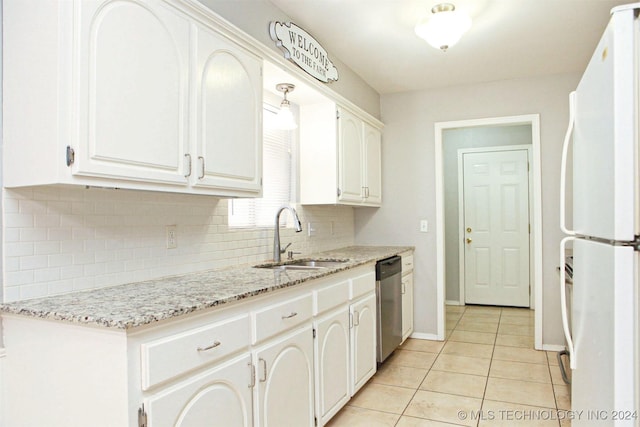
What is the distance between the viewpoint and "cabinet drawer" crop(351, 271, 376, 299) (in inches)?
109

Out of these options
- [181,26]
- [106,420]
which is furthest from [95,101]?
[106,420]

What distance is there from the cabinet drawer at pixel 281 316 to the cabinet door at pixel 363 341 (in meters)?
0.63

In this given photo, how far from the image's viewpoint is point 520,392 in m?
2.94

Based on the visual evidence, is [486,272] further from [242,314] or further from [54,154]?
[54,154]

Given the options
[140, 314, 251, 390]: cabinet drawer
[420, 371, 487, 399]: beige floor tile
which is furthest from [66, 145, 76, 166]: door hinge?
[420, 371, 487, 399]: beige floor tile

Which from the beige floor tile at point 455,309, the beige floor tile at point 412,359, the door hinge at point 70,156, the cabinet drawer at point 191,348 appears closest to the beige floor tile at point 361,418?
the beige floor tile at point 412,359

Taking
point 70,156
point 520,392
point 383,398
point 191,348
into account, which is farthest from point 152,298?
point 520,392

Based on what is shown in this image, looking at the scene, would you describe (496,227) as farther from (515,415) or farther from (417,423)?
(417,423)

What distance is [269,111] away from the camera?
3047 mm

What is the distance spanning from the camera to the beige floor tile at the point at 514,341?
13.1 feet

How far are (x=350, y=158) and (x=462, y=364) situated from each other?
1901 millimetres

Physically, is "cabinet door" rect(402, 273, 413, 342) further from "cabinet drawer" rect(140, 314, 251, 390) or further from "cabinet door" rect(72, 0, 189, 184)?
"cabinet door" rect(72, 0, 189, 184)

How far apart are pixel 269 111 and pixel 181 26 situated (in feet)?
4.21

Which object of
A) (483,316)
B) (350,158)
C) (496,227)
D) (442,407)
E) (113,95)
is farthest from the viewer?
(496,227)
